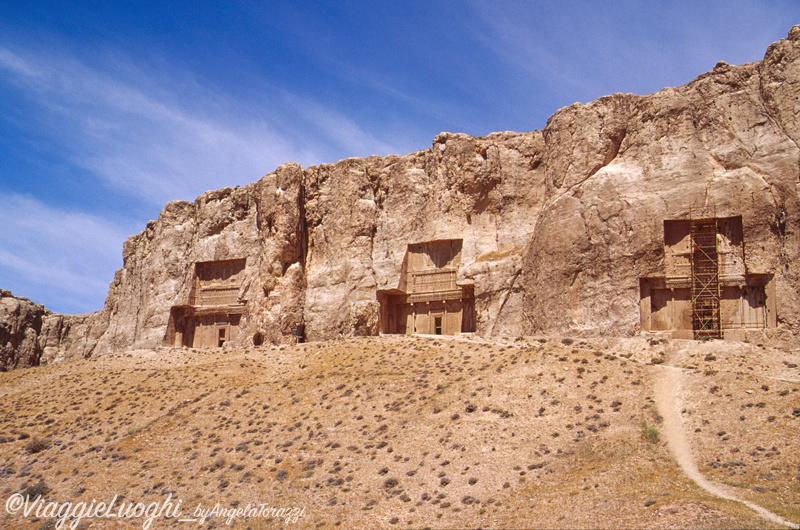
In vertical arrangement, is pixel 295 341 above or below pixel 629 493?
above

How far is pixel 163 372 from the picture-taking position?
117 ft

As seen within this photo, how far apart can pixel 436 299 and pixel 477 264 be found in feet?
11.9

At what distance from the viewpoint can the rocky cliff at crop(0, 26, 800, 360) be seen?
32031 mm

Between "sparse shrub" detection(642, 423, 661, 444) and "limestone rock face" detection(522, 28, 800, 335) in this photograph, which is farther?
"limestone rock face" detection(522, 28, 800, 335)

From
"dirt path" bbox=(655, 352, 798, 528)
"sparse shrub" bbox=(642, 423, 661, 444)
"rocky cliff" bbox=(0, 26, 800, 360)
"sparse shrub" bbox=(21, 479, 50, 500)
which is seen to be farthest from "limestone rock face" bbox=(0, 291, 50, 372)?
"sparse shrub" bbox=(642, 423, 661, 444)

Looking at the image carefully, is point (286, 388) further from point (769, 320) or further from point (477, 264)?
point (769, 320)

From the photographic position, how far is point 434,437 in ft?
76.7

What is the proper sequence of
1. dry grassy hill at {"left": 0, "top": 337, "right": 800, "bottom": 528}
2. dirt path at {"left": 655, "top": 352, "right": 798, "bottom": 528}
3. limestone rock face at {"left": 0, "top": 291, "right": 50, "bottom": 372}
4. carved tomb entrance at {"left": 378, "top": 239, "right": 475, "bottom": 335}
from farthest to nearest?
1. limestone rock face at {"left": 0, "top": 291, "right": 50, "bottom": 372}
2. carved tomb entrance at {"left": 378, "top": 239, "right": 475, "bottom": 335}
3. dry grassy hill at {"left": 0, "top": 337, "right": 800, "bottom": 528}
4. dirt path at {"left": 655, "top": 352, "right": 798, "bottom": 528}

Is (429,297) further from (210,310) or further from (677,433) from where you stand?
(677,433)

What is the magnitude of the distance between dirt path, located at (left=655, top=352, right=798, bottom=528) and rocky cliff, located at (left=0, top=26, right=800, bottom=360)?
5715mm

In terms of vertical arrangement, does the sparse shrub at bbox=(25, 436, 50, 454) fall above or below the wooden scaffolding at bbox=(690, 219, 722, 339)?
below

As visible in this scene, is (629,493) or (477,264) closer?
(629,493)

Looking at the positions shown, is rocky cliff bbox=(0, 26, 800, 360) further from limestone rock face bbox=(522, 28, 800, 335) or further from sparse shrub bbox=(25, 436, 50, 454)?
sparse shrub bbox=(25, 436, 50, 454)

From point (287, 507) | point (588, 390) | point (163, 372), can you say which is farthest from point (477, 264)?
point (287, 507)
